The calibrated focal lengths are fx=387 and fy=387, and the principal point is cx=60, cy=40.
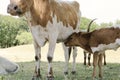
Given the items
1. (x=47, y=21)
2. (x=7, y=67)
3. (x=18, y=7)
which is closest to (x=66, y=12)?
(x=47, y=21)

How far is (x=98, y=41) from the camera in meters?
8.28

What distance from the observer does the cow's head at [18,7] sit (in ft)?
25.3

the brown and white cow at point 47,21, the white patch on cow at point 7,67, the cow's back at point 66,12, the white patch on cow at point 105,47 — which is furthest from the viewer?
the cow's back at point 66,12

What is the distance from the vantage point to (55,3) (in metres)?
8.83

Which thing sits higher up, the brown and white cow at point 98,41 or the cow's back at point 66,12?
the cow's back at point 66,12

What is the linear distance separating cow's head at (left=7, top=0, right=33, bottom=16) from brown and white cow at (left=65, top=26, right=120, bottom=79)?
1232 mm

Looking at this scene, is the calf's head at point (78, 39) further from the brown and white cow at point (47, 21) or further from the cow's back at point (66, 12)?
the cow's back at point (66, 12)

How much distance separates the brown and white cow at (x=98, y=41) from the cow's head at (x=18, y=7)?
123 centimetres

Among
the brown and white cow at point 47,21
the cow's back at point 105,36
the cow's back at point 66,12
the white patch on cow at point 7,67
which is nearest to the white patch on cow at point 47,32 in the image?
the brown and white cow at point 47,21

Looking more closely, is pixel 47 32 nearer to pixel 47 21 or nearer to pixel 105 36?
pixel 47 21

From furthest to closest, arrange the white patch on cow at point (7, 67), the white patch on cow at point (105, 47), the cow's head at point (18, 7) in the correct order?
the white patch on cow at point (105, 47), the cow's head at point (18, 7), the white patch on cow at point (7, 67)

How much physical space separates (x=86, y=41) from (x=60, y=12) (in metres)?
0.99

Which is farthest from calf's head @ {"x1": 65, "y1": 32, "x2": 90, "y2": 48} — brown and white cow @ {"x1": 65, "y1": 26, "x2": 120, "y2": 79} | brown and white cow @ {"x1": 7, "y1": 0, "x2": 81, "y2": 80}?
brown and white cow @ {"x1": 7, "y1": 0, "x2": 81, "y2": 80}

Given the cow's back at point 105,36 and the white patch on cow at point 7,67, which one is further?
the cow's back at point 105,36
